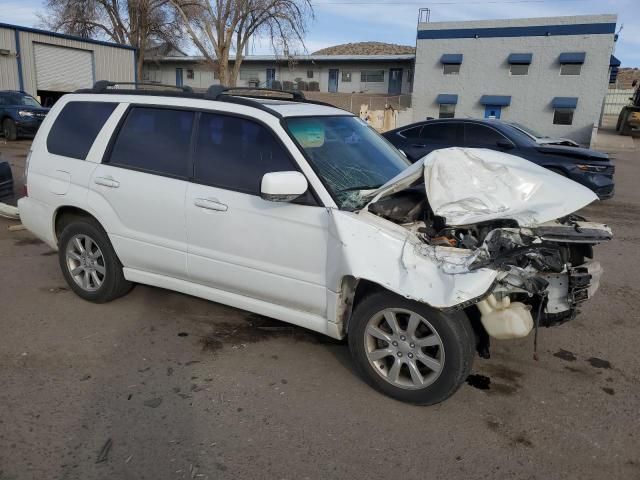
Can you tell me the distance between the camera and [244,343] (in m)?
4.08

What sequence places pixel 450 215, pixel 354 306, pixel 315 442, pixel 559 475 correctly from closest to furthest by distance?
pixel 559 475, pixel 315 442, pixel 450 215, pixel 354 306

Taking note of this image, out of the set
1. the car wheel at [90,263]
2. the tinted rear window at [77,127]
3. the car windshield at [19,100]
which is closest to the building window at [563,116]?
the car windshield at [19,100]

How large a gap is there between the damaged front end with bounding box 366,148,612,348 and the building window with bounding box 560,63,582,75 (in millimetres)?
31066

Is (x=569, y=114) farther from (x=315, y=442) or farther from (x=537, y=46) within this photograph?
(x=315, y=442)

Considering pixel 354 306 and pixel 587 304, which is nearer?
pixel 354 306

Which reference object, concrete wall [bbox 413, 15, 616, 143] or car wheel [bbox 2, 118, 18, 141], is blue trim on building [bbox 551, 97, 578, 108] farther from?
car wheel [bbox 2, 118, 18, 141]

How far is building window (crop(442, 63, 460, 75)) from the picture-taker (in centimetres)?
3331

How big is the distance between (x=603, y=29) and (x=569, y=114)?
4757mm

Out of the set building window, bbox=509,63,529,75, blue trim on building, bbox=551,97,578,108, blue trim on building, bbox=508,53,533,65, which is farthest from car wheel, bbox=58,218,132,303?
building window, bbox=509,63,529,75

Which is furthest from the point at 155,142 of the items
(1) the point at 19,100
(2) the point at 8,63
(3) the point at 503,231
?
(2) the point at 8,63

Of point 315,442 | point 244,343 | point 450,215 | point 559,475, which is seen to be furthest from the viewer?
point 244,343

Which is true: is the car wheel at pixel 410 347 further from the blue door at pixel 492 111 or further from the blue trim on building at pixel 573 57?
the blue door at pixel 492 111

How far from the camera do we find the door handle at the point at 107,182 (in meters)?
4.30

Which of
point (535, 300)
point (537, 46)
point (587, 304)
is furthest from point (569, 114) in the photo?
point (535, 300)
